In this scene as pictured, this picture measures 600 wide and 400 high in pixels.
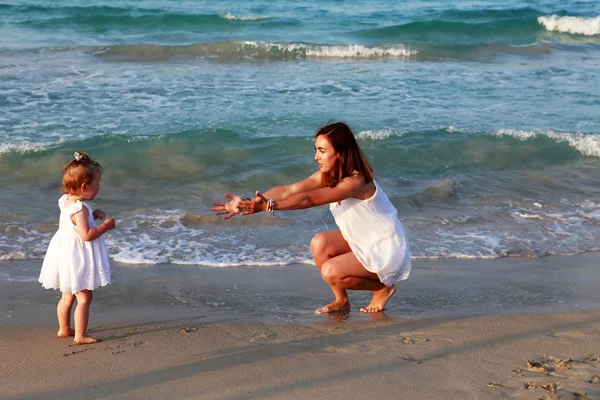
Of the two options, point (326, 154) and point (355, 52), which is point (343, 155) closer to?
point (326, 154)

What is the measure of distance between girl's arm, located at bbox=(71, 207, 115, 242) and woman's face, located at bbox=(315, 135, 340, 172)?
1237 mm

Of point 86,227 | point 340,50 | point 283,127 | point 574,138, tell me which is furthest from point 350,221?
point 340,50

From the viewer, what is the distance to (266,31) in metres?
20.4

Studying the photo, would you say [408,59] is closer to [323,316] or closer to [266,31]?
[266,31]

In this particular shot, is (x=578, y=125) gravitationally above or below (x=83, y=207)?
below

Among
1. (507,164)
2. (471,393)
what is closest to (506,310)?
(471,393)

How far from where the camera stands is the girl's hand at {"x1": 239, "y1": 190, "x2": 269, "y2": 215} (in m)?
4.26

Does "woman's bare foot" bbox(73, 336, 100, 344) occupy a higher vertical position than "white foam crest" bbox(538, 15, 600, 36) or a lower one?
lower

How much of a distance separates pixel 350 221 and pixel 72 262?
5.40 ft

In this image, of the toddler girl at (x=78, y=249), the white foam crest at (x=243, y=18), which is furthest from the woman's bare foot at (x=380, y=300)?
the white foam crest at (x=243, y=18)

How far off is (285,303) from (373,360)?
→ 1217 millimetres

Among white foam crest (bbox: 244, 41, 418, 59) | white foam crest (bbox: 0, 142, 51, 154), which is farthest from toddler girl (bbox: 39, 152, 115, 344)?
white foam crest (bbox: 244, 41, 418, 59)

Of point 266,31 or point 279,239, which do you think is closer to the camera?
point 279,239

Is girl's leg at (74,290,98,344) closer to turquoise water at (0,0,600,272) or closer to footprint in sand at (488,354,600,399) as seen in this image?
turquoise water at (0,0,600,272)
